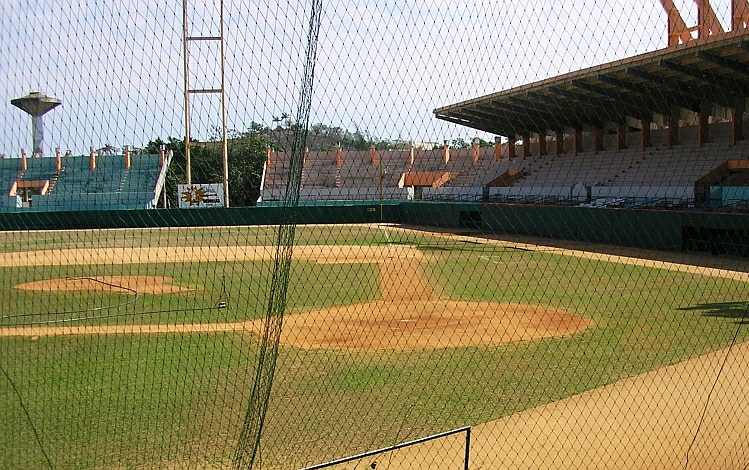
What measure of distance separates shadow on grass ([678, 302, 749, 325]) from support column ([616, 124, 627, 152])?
18.6 feet

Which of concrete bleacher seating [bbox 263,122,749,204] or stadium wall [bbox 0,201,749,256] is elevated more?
concrete bleacher seating [bbox 263,122,749,204]

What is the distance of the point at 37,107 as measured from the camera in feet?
15.8

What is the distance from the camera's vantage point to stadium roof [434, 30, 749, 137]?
738cm

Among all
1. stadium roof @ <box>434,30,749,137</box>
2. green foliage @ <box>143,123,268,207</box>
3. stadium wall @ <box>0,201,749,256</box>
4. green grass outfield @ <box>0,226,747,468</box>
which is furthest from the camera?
stadium wall @ <box>0,201,749,256</box>

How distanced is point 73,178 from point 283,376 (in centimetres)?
407

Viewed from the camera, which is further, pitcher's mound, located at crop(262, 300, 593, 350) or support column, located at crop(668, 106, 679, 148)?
support column, located at crop(668, 106, 679, 148)

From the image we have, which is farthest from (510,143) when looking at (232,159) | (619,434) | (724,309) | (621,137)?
(619,434)

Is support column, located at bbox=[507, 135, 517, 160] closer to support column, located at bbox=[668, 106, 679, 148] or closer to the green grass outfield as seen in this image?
the green grass outfield

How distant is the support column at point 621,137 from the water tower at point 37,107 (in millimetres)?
16773

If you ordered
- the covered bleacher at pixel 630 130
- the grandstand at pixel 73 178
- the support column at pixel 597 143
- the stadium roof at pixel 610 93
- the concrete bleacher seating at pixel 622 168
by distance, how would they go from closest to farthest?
the grandstand at pixel 73 178
the stadium roof at pixel 610 93
the covered bleacher at pixel 630 130
the support column at pixel 597 143
the concrete bleacher seating at pixel 622 168

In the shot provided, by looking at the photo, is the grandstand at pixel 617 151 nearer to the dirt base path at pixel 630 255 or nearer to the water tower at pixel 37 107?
the dirt base path at pixel 630 255

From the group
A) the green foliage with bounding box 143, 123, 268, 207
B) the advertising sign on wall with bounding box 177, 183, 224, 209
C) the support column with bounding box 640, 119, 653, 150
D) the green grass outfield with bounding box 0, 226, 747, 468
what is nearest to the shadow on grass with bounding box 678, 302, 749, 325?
the green grass outfield with bounding box 0, 226, 747, 468

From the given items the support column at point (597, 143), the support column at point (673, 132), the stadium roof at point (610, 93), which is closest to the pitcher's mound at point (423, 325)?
the stadium roof at point (610, 93)

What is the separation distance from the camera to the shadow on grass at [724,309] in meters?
14.1
